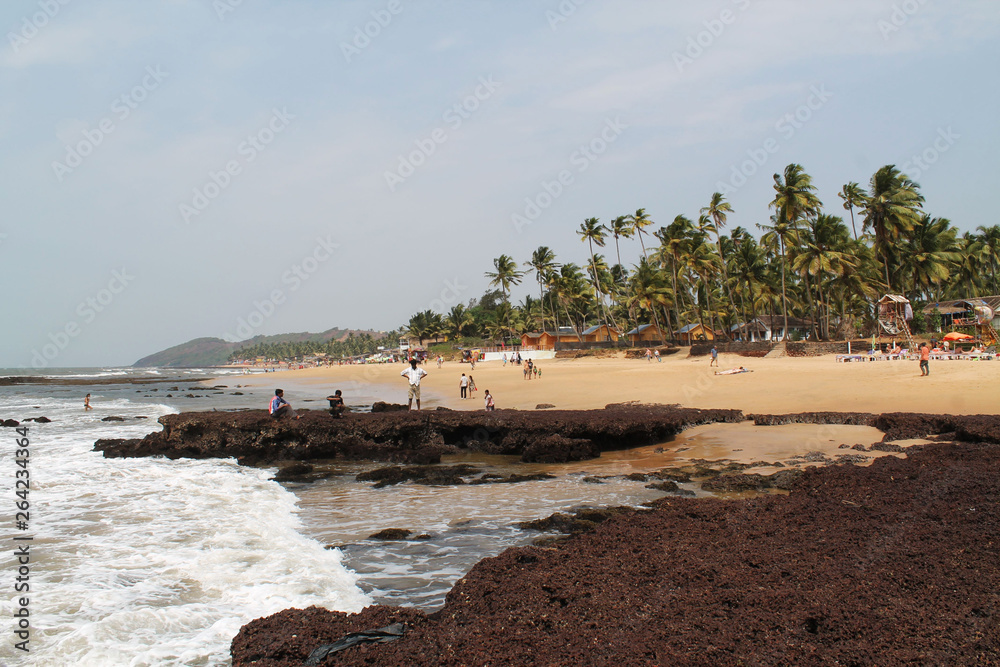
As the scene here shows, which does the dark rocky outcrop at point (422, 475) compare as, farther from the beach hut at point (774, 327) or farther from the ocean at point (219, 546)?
the beach hut at point (774, 327)

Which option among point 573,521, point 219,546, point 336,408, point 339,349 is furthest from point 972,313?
point 339,349

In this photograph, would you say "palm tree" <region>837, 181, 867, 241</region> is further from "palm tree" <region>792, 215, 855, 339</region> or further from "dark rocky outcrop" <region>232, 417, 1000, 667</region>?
"dark rocky outcrop" <region>232, 417, 1000, 667</region>

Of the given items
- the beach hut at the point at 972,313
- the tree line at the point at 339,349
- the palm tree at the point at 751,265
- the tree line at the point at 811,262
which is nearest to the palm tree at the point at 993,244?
the tree line at the point at 811,262

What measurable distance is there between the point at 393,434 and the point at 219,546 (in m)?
8.38

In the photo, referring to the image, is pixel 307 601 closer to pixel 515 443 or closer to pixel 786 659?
pixel 786 659

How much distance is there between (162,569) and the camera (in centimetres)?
644

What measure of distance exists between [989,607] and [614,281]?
294 ft

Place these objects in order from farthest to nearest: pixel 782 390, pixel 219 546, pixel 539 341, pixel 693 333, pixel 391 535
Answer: pixel 539 341 → pixel 693 333 → pixel 782 390 → pixel 391 535 → pixel 219 546

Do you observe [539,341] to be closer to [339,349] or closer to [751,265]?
[751,265]

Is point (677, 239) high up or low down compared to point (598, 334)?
up

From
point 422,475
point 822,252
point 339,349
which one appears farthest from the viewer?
point 339,349

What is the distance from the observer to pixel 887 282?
5128 cm

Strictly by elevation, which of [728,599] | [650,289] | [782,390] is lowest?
[782,390]

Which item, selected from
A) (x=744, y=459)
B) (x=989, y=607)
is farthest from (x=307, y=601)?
(x=744, y=459)
